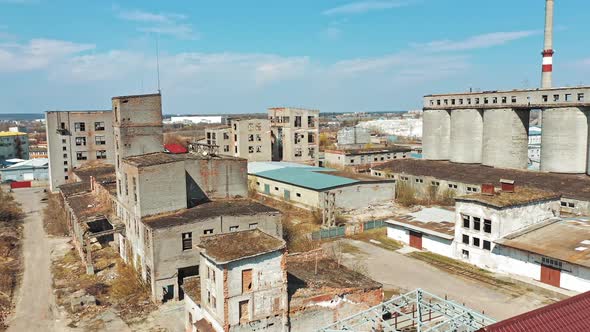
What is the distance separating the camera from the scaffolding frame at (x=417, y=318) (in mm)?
15961

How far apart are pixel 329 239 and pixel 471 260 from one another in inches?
452

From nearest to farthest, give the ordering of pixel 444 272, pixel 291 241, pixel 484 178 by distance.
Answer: pixel 444 272
pixel 291 241
pixel 484 178

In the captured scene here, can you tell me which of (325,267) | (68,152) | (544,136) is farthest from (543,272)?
(68,152)

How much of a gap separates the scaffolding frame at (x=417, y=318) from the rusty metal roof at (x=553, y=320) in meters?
1.82

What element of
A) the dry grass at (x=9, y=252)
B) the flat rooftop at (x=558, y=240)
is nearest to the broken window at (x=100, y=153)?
the dry grass at (x=9, y=252)

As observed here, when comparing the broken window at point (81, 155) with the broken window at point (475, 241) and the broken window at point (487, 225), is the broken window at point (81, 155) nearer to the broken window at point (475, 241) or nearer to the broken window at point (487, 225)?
the broken window at point (475, 241)

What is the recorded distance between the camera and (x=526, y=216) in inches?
1238

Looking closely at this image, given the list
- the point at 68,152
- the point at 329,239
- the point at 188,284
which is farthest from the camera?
the point at 68,152

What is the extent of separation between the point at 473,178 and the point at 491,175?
200cm

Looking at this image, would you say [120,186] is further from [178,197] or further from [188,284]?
[188,284]

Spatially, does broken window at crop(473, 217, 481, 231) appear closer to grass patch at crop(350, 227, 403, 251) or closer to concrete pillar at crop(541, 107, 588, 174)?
grass patch at crop(350, 227, 403, 251)

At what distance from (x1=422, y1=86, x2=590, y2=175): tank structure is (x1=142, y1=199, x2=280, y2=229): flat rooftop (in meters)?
35.4

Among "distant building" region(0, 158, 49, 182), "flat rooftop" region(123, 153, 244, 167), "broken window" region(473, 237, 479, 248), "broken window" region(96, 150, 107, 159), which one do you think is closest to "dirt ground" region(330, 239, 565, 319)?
"broken window" region(473, 237, 479, 248)

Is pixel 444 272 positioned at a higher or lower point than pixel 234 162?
lower
